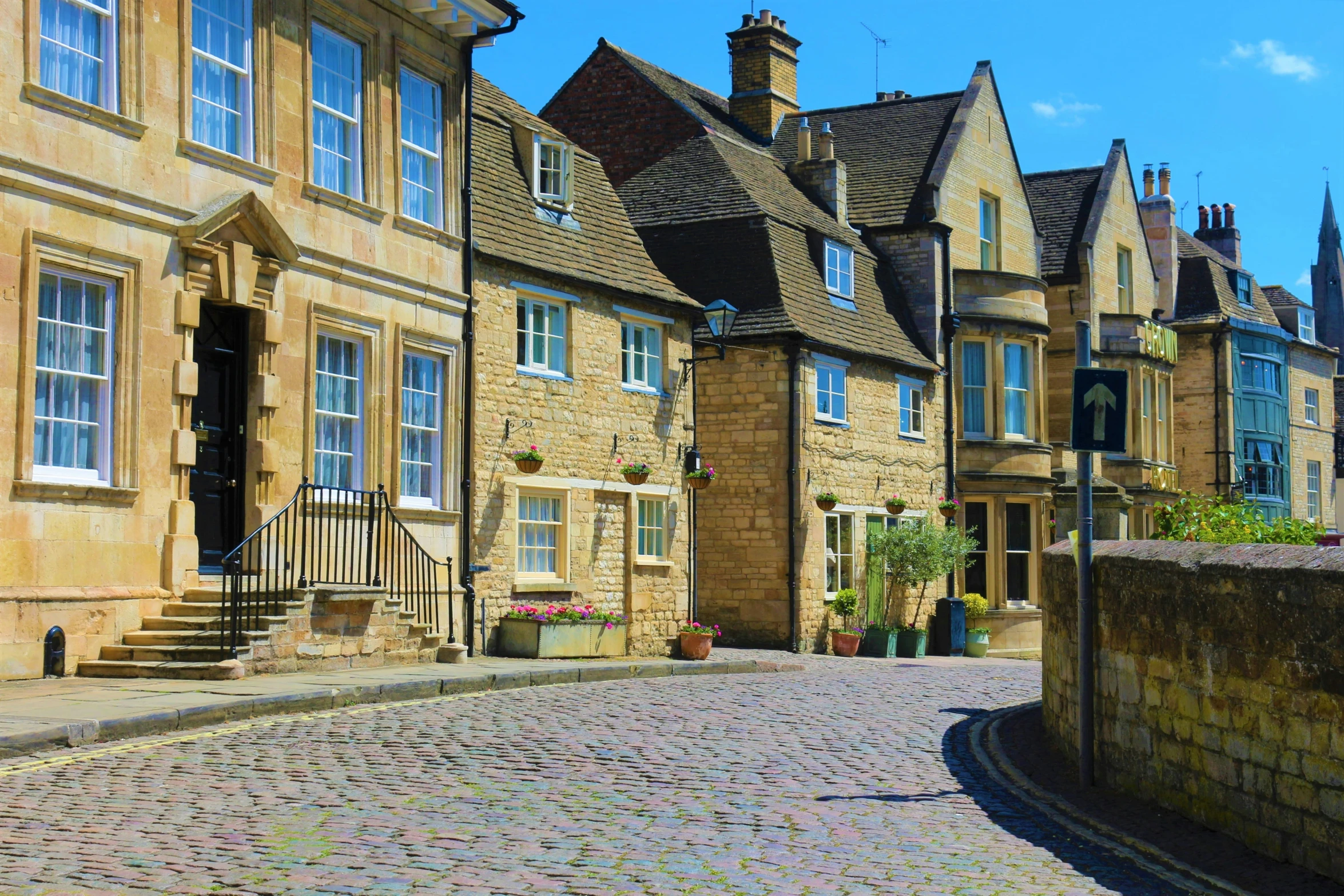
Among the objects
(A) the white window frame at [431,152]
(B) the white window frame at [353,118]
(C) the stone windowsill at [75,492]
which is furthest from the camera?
(A) the white window frame at [431,152]

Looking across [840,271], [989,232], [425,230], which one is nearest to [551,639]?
[425,230]

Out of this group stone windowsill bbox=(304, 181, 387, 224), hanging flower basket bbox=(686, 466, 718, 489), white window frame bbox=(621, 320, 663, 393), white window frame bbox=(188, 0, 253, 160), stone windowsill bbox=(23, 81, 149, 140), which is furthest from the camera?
hanging flower basket bbox=(686, 466, 718, 489)

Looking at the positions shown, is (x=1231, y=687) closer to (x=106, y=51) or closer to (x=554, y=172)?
(x=106, y=51)

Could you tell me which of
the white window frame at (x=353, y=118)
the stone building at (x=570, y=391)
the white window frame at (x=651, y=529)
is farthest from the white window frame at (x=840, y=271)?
the white window frame at (x=353, y=118)

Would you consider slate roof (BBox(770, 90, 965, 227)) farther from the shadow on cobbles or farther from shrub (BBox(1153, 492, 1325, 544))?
the shadow on cobbles

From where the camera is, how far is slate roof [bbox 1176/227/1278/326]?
46.2m

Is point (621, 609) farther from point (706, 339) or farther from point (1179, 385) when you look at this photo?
point (1179, 385)

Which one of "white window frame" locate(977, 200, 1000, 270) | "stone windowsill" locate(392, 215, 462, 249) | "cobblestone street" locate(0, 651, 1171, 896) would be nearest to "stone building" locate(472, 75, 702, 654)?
"stone windowsill" locate(392, 215, 462, 249)

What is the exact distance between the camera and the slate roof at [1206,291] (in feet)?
152

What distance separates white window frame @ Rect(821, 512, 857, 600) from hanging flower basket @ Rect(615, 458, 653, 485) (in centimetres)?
556

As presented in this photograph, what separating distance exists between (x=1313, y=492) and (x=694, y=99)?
93.0ft

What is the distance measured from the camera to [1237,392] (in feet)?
153

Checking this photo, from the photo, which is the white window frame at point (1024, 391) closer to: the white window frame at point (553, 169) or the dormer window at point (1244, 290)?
the white window frame at point (553, 169)

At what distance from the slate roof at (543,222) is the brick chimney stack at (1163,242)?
21.6 meters
